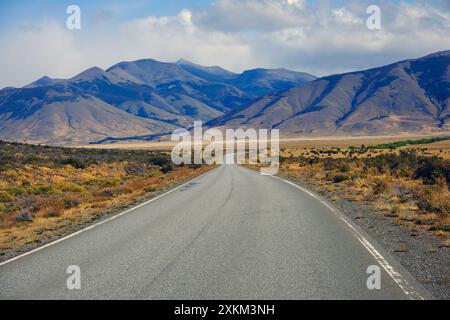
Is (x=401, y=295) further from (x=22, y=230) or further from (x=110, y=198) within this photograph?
(x=110, y=198)

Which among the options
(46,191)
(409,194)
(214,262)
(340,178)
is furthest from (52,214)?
(340,178)

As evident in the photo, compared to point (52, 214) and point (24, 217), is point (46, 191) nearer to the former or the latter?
point (52, 214)

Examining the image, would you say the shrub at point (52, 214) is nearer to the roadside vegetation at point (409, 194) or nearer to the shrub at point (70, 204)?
the shrub at point (70, 204)

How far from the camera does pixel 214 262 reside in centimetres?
794

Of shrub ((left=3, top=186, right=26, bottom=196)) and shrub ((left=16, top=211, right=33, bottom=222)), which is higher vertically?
shrub ((left=16, top=211, right=33, bottom=222))

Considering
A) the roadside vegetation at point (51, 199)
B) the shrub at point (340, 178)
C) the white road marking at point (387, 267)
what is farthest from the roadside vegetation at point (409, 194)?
the roadside vegetation at point (51, 199)

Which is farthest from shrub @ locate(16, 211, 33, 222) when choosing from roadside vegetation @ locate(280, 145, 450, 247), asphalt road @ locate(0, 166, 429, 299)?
roadside vegetation @ locate(280, 145, 450, 247)

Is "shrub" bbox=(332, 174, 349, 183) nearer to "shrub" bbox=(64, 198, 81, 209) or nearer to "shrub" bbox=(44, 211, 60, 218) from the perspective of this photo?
"shrub" bbox=(64, 198, 81, 209)

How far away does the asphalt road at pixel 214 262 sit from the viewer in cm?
639

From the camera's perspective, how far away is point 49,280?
23.2 ft

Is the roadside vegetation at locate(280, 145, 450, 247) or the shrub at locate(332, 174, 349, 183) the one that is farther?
the shrub at locate(332, 174, 349, 183)

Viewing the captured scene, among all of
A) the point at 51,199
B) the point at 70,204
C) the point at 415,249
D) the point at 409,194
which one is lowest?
the point at 51,199

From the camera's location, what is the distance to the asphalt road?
639 centimetres
